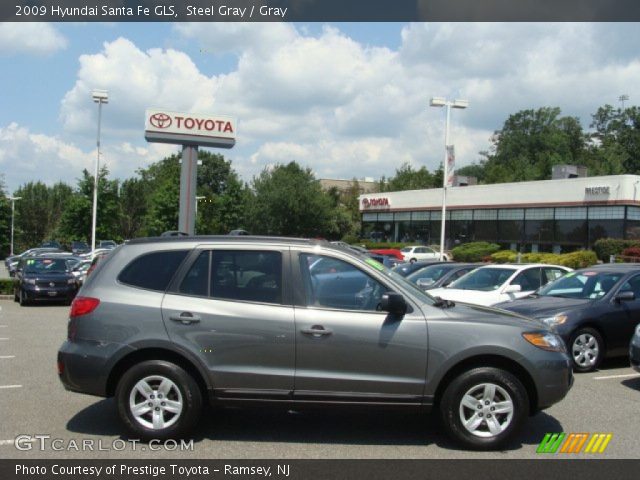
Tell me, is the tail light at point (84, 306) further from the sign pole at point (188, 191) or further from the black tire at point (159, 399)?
the sign pole at point (188, 191)

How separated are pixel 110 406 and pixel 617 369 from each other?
7.35 metres

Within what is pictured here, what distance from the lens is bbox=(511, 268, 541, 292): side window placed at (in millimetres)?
13086

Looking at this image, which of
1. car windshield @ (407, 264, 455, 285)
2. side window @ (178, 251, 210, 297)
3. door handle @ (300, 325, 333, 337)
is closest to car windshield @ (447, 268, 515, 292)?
car windshield @ (407, 264, 455, 285)

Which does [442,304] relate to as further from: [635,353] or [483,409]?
[635,353]

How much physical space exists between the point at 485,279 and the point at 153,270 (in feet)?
30.1

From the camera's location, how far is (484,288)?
523 inches

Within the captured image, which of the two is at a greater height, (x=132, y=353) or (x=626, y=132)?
(x=626, y=132)

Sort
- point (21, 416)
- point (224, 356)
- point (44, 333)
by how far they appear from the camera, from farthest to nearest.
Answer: point (44, 333)
point (21, 416)
point (224, 356)

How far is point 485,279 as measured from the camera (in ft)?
44.6

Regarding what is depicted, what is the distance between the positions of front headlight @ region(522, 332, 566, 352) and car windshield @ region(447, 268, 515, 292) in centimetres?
712

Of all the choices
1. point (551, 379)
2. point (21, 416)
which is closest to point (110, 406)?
point (21, 416)

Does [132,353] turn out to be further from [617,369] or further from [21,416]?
[617,369]

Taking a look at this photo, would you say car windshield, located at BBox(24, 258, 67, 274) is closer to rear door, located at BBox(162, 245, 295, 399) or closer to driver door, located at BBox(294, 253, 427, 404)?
rear door, located at BBox(162, 245, 295, 399)
